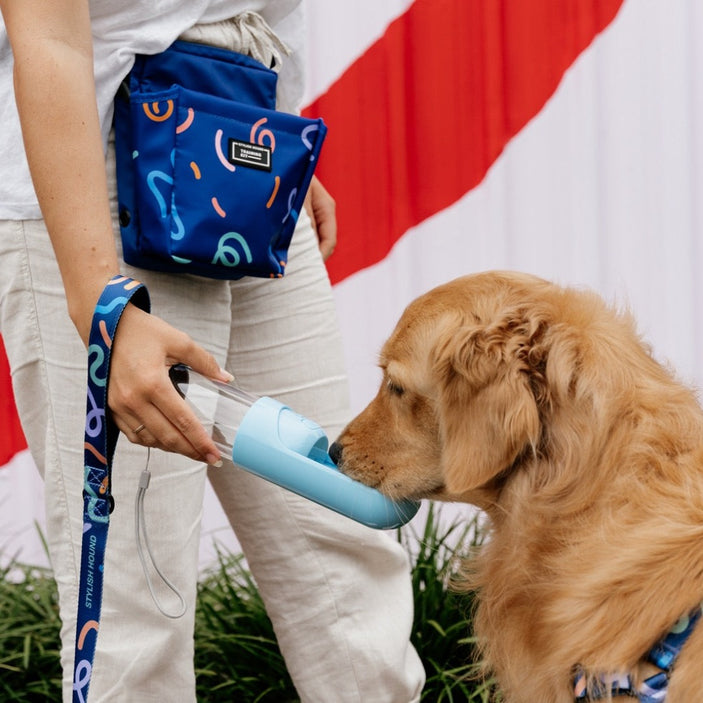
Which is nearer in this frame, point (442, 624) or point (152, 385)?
point (152, 385)

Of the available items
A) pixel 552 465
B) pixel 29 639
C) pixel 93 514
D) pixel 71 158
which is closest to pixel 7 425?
pixel 29 639

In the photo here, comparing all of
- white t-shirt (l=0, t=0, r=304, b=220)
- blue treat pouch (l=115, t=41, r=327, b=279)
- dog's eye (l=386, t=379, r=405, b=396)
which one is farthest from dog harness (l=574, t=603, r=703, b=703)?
white t-shirt (l=0, t=0, r=304, b=220)

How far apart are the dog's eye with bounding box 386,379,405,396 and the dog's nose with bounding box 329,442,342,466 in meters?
0.15

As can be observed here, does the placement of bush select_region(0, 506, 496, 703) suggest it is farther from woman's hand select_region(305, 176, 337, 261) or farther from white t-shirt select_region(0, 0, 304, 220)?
white t-shirt select_region(0, 0, 304, 220)

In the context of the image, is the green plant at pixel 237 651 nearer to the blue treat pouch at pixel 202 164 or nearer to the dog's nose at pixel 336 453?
the dog's nose at pixel 336 453

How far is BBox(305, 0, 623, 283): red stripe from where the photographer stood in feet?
11.3

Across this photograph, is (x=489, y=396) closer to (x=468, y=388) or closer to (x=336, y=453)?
(x=468, y=388)

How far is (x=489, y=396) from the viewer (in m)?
1.71

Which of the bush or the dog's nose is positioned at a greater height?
the dog's nose

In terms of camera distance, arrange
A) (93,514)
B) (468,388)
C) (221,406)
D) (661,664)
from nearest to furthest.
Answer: (661,664) < (93,514) < (468,388) < (221,406)

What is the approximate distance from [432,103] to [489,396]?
206 centimetres

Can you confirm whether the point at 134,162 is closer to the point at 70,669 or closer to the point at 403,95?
the point at 70,669

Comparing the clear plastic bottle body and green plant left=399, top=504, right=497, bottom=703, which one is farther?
green plant left=399, top=504, right=497, bottom=703

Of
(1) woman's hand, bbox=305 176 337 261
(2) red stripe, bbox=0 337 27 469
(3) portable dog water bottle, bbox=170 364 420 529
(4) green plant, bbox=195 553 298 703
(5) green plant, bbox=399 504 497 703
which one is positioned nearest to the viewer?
(3) portable dog water bottle, bbox=170 364 420 529
